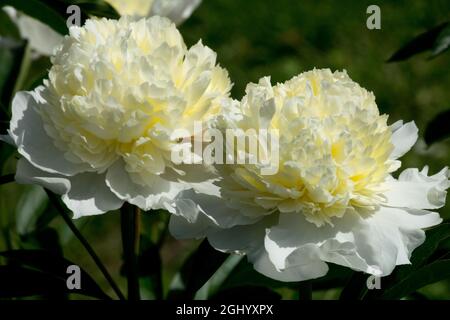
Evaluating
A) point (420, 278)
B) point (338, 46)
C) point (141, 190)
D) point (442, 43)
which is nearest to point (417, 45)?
point (442, 43)

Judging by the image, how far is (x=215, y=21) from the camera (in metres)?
3.33

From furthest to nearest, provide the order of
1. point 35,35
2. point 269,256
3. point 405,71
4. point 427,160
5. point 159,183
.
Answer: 1. point 405,71
2. point 427,160
3. point 35,35
4. point 159,183
5. point 269,256

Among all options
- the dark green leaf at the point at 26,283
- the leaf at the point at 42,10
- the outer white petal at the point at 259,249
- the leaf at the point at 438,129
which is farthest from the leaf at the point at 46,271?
Result: the leaf at the point at 438,129

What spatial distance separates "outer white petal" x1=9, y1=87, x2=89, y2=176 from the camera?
906 mm

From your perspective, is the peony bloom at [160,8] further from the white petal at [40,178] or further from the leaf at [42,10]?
the white petal at [40,178]

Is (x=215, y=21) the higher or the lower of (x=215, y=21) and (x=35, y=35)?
the higher

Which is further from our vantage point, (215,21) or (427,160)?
(215,21)

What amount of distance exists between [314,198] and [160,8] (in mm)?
694

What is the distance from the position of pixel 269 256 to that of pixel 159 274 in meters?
0.52

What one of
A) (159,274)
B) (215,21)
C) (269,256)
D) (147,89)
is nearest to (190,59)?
Answer: (147,89)

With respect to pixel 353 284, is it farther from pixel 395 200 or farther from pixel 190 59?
pixel 190 59

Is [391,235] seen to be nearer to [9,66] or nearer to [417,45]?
[417,45]

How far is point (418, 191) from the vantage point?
35.3 inches

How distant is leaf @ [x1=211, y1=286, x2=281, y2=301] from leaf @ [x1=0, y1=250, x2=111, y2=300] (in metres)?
0.18
